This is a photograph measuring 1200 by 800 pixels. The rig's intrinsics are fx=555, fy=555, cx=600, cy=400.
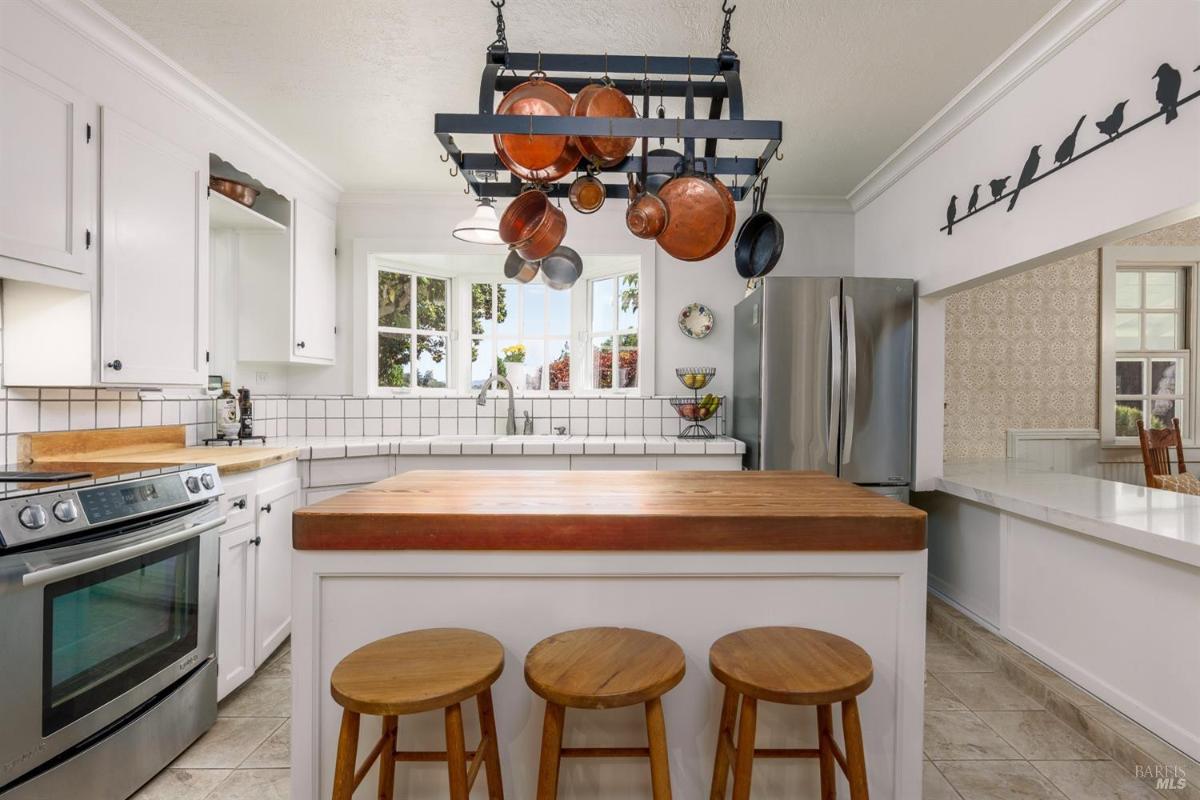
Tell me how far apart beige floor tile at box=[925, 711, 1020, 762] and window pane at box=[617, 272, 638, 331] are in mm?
2616

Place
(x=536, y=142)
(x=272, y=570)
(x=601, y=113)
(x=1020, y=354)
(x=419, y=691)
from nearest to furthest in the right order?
(x=419, y=691) → (x=536, y=142) → (x=601, y=113) → (x=272, y=570) → (x=1020, y=354)

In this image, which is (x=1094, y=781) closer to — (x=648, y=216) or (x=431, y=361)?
(x=648, y=216)

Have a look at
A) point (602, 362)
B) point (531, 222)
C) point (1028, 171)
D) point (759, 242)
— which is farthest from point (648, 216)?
point (602, 362)

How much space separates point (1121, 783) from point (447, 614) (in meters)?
2.10

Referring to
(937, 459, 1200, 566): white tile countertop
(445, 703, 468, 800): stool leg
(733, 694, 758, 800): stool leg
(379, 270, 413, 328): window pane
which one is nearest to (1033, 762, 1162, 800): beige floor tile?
(937, 459, 1200, 566): white tile countertop

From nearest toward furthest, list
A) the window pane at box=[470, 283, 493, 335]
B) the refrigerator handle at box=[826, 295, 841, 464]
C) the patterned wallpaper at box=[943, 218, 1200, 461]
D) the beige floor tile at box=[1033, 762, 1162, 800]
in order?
the beige floor tile at box=[1033, 762, 1162, 800] → the refrigerator handle at box=[826, 295, 841, 464] → the patterned wallpaper at box=[943, 218, 1200, 461] → the window pane at box=[470, 283, 493, 335]

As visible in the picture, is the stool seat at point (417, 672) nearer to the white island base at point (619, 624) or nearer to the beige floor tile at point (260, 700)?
the white island base at point (619, 624)

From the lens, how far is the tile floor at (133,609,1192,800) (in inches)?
66.1

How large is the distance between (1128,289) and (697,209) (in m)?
3.98

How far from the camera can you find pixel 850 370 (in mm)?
2836

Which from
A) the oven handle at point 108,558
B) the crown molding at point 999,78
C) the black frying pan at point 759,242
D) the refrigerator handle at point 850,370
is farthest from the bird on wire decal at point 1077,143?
the oven handle at point 108,558

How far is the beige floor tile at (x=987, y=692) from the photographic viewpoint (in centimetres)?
212

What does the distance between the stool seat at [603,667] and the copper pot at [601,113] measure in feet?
3.87

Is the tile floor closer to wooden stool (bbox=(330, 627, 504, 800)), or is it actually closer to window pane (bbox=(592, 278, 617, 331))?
wooden stool (bbox=(330, 627, 504, 800))
